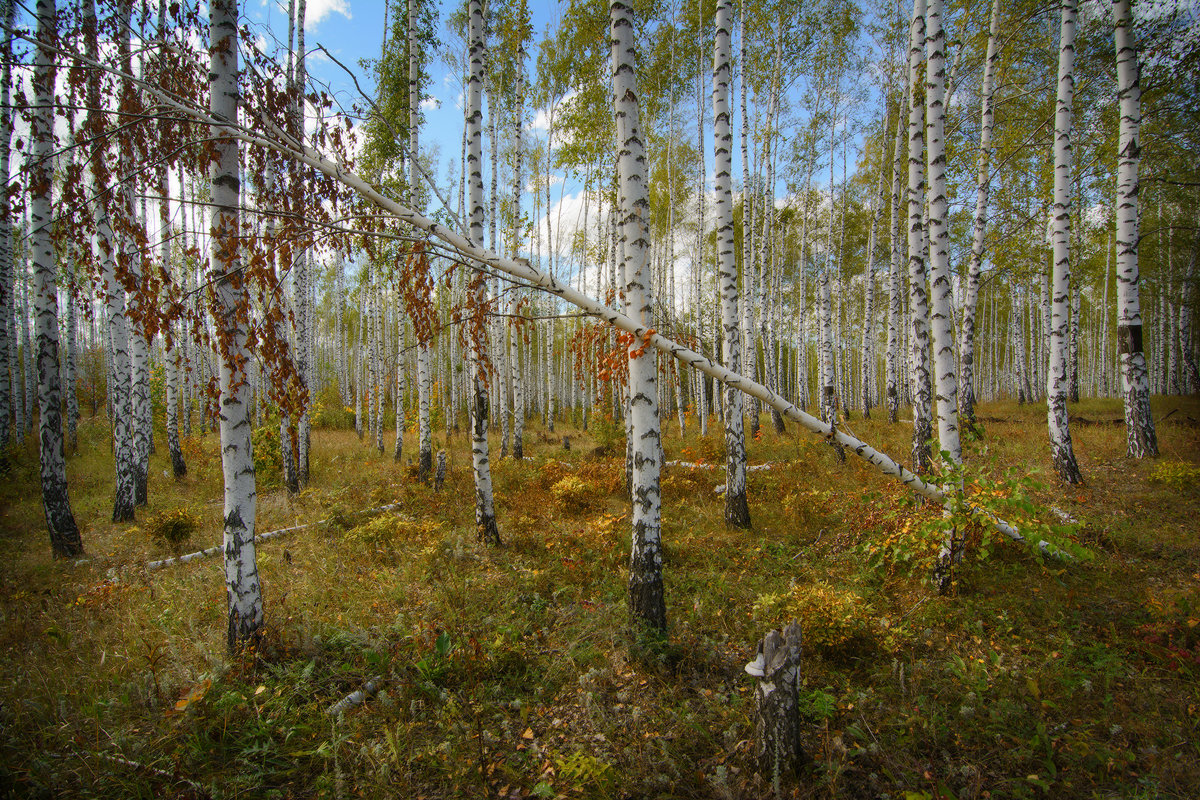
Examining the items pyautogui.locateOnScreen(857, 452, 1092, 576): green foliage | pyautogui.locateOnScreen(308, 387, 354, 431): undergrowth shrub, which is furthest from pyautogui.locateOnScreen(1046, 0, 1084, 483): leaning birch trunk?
pyautogui.locateOnScreen(308, 387, 354, 431): undergrowth shrub

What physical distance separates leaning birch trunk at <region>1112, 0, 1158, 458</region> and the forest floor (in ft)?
4.60

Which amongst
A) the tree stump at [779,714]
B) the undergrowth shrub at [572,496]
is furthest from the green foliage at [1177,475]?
the undergrowth shrub at [572,496]

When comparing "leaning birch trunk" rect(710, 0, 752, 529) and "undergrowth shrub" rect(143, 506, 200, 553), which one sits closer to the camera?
"leaning birch trunk" rect(710, 0, 752, 529)

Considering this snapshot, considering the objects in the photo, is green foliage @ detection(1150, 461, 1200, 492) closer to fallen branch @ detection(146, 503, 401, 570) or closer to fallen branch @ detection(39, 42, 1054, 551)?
fallen branch @ detection(39, 42, 1054, 551)

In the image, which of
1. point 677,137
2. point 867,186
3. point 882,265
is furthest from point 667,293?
point 882,265

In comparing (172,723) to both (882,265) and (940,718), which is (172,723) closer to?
(940,718)

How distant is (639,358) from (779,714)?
2720mm

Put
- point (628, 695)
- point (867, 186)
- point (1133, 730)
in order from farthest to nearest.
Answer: point (867, 186) < point (628, 695) < point (1133, 730)

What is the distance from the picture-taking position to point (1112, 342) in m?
29.1

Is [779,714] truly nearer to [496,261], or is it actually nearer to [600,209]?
[496,261]

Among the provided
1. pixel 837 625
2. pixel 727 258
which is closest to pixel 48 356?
pixel 727 258

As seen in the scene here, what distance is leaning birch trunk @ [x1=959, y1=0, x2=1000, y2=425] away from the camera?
926 cm

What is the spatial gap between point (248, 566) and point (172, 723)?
3.66 feet

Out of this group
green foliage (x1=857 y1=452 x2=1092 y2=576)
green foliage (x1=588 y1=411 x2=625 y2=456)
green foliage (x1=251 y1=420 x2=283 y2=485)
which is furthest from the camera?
green foliage (x1=588 y1=411 x2=625 y2=456)
